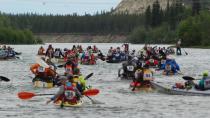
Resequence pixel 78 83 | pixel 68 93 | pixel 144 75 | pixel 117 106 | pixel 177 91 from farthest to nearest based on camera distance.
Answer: pixel 144 75 → pixel 177 91 → pixel 117 106 → pixel 78 83 → pixel 68 93

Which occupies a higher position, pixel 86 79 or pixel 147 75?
pixel 147 75

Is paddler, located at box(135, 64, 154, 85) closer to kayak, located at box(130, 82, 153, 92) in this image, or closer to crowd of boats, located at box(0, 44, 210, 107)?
crowd of boats, located at box(0, 44, 210, 107)

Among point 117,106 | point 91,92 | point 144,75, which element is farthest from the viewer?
point 144,75

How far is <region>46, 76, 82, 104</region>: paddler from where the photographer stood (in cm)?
2966

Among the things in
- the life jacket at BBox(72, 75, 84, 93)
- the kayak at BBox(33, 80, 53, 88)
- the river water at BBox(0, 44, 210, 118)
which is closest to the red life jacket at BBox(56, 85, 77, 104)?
the river water at BBox(0, 44, 210, 118)

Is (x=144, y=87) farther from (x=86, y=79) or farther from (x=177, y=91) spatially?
(x=86, y=79)

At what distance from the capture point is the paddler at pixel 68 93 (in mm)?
29656

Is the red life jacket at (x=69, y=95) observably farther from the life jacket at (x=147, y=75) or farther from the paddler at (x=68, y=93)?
the life jacket at (x=147, y=75)

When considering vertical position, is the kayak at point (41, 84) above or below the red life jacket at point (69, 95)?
below

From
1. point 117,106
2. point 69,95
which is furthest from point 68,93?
point 117,106

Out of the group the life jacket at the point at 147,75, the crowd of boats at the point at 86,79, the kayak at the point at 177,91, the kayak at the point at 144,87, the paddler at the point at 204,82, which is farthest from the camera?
the kayak at the point at 144,87

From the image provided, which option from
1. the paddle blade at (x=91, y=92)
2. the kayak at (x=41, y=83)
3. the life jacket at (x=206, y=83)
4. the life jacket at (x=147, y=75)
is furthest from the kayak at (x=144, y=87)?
the paddle blade at (x=91, y=92)

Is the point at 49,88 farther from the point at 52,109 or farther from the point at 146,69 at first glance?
the point at 52,109

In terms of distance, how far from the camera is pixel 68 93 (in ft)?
98.0
